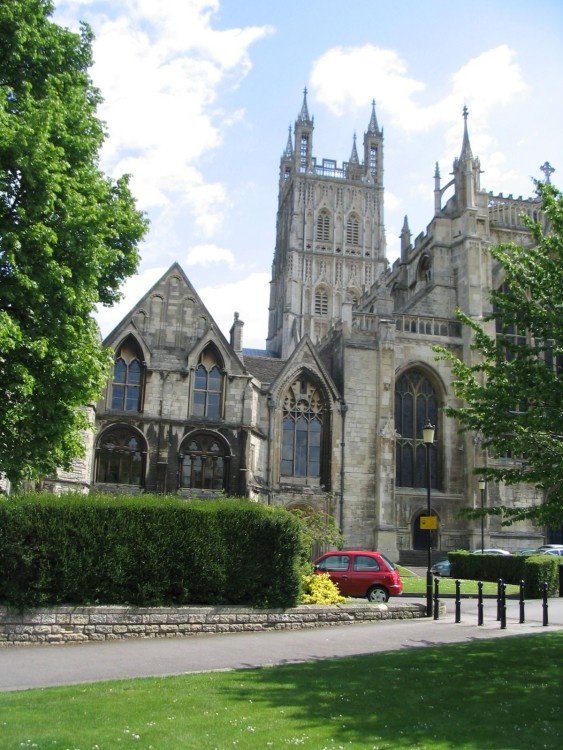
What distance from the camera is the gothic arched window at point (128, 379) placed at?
32469mm

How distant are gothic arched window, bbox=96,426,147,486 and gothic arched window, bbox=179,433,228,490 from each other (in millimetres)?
1779

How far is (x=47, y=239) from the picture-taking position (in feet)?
46.1

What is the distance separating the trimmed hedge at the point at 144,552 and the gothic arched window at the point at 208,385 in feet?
51.5

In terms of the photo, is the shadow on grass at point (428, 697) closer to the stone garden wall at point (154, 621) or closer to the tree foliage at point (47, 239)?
the stone garden wall at point (154, 621)

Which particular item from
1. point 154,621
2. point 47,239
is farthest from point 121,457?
point 47,239

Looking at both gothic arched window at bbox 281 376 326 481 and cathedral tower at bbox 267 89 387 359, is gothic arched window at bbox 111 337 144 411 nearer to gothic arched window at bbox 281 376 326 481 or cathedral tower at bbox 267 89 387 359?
gothic arched window at bbox 281 376 326 481

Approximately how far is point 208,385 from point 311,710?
82.5ft

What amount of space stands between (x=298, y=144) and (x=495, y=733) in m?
96.7

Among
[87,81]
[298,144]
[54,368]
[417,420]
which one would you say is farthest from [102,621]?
[298,144]

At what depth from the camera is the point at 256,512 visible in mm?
17125

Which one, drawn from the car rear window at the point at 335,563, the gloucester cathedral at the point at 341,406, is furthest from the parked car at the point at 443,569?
the car rear window at the point at 335,563

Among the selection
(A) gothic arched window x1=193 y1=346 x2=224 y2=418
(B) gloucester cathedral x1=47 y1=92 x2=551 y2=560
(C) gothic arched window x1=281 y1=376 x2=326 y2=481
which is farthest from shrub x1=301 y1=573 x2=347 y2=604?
(C) gothic arched window x1=281 y1=376 x2=326 y2=481

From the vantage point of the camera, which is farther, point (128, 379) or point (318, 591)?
point (128, 379)

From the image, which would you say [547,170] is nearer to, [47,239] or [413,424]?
[413,424]
